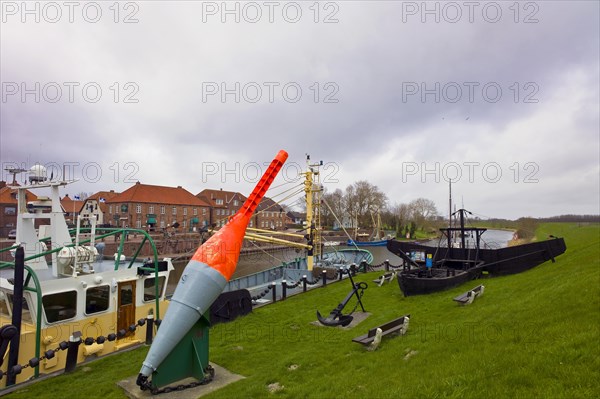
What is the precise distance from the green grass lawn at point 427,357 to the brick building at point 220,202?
6966 centimetres

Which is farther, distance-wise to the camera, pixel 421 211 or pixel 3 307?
pixel 421 211

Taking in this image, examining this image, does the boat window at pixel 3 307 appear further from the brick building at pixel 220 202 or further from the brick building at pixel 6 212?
the brick building at pixel 220 202

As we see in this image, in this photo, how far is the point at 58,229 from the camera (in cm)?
1095

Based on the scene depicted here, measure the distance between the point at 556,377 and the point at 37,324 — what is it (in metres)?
9.85

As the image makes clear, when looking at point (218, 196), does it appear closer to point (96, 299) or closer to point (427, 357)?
point (96, 299)

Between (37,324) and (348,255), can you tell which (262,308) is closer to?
(37,324)

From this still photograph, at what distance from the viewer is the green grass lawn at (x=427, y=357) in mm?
A: 4887


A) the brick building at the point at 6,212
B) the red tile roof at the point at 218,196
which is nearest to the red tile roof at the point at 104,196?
the brick building at the point at 6,212

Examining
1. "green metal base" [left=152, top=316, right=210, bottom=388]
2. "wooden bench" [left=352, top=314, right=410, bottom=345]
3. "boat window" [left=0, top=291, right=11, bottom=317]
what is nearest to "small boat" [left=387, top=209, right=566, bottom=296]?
"wooden bench" [left=352, top=314, right=410, bottom=345]

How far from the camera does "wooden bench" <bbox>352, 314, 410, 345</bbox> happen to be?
8227 millimetres

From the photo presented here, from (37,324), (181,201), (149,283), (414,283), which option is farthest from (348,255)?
(181,201)

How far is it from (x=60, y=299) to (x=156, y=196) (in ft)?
204

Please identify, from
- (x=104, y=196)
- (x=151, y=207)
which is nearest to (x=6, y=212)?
(x=104, y=196)

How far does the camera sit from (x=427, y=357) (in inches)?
256
